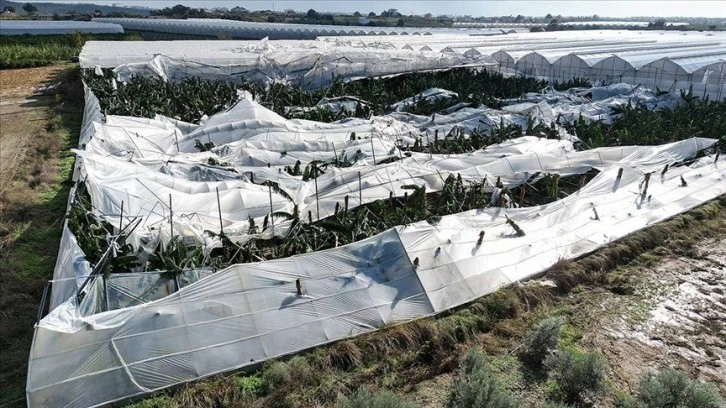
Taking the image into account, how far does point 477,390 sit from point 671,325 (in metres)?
3.06

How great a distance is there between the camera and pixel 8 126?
14.7 meters

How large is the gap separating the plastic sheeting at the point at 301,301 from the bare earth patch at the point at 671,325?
970mm

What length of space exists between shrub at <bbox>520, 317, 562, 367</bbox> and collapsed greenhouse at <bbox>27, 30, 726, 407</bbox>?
1.05 m

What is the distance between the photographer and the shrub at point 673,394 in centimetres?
445

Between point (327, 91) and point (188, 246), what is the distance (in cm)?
1147

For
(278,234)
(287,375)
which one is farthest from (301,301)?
(278,234)

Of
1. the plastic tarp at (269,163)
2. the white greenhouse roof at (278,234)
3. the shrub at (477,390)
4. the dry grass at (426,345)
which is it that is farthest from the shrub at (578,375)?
the plastic tarp at (269,163)

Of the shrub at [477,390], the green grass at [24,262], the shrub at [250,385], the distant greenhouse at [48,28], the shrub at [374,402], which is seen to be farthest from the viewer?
the distant greenhouse at [48,28]

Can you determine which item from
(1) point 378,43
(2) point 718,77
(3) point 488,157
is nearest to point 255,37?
(1) point 378,43

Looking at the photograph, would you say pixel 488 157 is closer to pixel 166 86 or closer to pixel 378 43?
pixel 166 86

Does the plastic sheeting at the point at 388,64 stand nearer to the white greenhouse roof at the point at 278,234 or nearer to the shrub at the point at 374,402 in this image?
the white greenhouse roof at the point at 278,234

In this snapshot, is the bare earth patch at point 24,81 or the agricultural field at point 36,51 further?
the agricultural field at point 36,51

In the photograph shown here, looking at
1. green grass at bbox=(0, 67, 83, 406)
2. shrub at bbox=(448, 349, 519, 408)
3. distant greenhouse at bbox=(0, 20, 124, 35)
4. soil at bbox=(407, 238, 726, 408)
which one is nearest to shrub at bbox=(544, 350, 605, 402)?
soil at bbox=(407, 238, 726, 408)

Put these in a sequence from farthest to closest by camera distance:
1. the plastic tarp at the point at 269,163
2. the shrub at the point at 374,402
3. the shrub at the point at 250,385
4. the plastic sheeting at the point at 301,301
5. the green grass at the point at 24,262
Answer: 1. the plastic tarp at the point at 269,163
2. the green grass at the point at 24,262
3. the shrub at the point at 250,385
4. the plastic sheeting at the point at 301,301
5. the shrub at the point at 374,402
